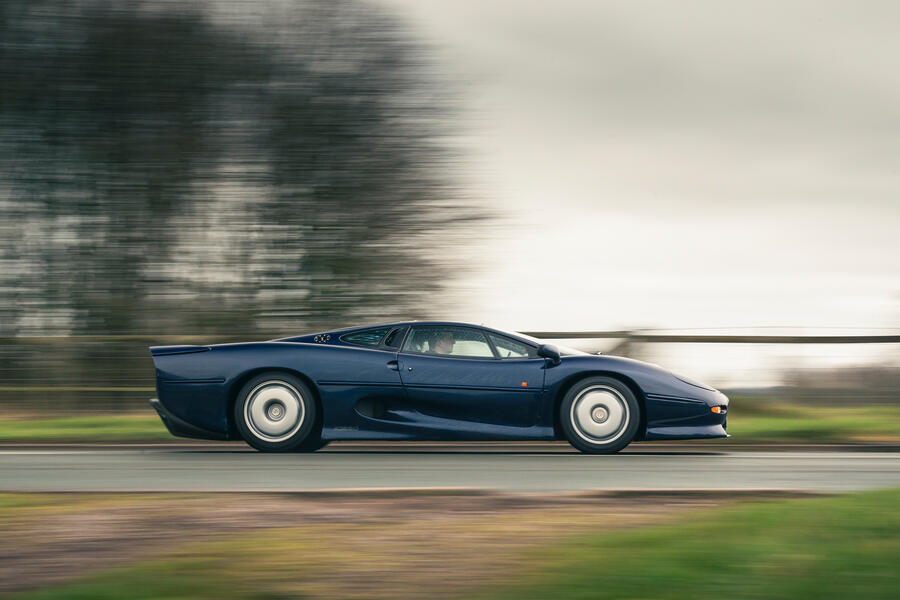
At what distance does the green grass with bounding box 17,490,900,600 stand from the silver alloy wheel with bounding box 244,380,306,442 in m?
3.69

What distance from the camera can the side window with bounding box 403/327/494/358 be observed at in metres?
8.27

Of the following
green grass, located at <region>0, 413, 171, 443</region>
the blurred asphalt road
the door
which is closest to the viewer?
the blurred asphalt road

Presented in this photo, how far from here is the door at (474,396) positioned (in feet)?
26.2

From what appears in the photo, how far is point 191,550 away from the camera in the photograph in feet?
13.3

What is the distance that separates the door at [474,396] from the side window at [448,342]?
0.11m

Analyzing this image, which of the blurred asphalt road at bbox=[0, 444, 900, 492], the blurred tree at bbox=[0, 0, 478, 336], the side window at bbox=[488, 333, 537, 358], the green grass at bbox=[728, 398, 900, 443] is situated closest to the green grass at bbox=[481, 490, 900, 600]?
the blurred asphalt road at bbox=[0, 444, 900, 492]

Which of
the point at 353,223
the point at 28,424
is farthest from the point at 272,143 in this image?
the point at 28,424

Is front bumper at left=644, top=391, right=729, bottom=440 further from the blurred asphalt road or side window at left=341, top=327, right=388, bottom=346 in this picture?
side window at left=341, top=327, right=388, bottom=346

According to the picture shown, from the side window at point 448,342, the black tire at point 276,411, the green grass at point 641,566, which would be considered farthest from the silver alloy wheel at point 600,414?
the green grass at point 641,566

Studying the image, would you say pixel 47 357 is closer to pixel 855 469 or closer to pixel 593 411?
pixel 593 411

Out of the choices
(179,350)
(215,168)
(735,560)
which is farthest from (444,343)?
(215,168)

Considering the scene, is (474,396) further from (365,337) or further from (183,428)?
(183,428)

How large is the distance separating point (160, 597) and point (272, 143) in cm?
1158

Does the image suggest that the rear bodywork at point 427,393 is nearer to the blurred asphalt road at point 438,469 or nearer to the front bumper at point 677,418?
the front bumper at point 677,418
